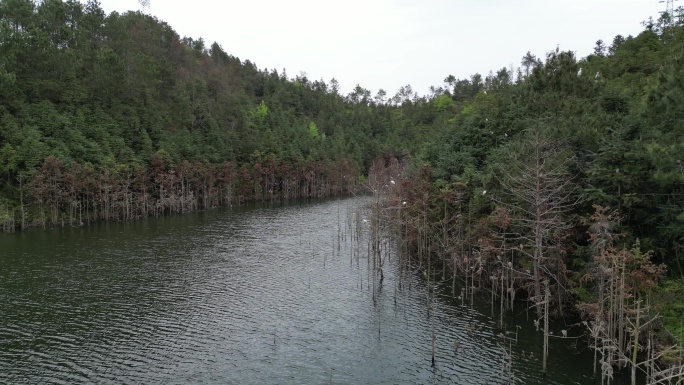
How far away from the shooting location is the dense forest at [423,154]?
25.7 meters

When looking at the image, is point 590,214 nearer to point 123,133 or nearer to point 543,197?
point 543,197

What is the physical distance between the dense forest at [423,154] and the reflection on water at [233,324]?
513 cm

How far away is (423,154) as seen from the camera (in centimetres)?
6869

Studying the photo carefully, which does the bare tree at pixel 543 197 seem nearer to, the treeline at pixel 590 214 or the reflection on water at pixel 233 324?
the treeline at pixel 590 214

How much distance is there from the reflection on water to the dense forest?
5.13 m

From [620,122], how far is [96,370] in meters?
36.5

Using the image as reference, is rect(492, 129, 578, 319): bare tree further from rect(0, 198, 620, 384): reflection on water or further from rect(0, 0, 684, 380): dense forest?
rect(0, 198, 620, 384): reflection on water

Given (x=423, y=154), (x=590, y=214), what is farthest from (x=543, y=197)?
(x=423, y=154)

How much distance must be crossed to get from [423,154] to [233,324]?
4573 cm

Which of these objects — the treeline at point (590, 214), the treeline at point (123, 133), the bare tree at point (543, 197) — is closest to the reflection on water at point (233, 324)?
the treeline at point (590, 214)

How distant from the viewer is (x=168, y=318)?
102 feet

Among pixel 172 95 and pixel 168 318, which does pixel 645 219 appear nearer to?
pixel 168 318

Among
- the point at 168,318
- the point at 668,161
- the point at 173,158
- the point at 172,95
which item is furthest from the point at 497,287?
the point at 172,95

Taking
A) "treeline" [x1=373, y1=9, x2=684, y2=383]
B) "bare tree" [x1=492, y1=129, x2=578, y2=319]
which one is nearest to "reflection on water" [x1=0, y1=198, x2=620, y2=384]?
"treeline" [x1=373, y1=9, x2=684, y2=383]
